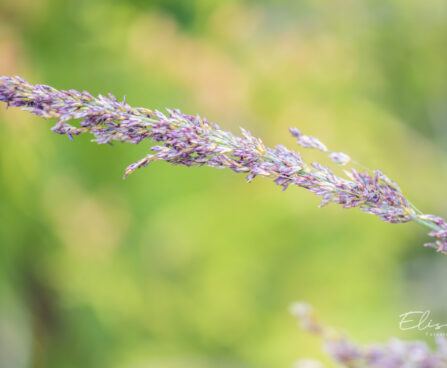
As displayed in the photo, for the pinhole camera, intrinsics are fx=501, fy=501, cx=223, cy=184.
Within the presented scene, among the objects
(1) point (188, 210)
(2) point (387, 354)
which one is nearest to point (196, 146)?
(2) point (387, 354)

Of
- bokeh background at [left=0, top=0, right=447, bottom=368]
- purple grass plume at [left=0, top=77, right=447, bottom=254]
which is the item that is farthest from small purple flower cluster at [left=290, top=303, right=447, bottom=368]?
bokeh background at [left=0, top=0, right=447, bottom=368]

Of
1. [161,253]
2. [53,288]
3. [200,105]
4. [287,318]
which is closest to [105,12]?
[200,105]

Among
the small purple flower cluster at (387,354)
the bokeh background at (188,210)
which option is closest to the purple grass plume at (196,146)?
the small purple flower cluster at (387,354)

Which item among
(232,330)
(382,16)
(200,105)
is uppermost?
(382,16)

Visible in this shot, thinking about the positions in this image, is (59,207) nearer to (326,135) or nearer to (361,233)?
(326,135)

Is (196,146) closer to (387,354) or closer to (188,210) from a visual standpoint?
(387,354)

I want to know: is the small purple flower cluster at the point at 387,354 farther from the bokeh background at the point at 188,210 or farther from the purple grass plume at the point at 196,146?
the bokeh background at the point at 188,210
